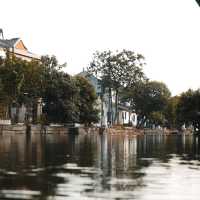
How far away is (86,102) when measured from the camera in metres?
109

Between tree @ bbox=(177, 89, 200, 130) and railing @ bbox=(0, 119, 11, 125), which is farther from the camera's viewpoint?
tree @ bbox=(177, 89, 200, 130)

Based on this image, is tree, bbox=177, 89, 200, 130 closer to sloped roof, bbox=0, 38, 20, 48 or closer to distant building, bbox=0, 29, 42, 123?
distant building, bbox=0, 29, 42, 123

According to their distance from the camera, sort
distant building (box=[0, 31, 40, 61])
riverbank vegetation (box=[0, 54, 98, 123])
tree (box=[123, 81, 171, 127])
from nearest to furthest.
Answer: riverbank vegetation (box=[0, 54, 98, 123]) → distant building (box=[0, 31, 40, 61]) → tree (box=[123, 81, 171, 127])

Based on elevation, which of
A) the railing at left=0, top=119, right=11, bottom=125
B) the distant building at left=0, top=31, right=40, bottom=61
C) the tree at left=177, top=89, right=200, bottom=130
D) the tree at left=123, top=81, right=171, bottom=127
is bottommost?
the railing at left=0, top=119, right=11, bottom=125

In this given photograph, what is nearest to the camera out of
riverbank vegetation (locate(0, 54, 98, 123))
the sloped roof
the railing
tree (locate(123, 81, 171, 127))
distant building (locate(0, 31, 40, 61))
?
riverbank vegetation (locate(0, 54, 98, 123))

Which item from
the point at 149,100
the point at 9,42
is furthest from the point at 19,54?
the point at 149,100

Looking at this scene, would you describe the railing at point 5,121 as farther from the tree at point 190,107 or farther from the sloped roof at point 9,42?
the tree at point 190,107

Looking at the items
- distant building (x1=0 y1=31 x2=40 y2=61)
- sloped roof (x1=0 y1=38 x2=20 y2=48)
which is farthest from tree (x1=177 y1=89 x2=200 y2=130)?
sloped roof (x1=0 y1=38 x2=20 y2=48)

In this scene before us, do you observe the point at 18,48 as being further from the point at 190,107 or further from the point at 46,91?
the point at 190,107

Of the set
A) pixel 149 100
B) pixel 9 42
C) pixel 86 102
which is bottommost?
pixel 86 102

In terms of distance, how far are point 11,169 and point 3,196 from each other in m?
7.52

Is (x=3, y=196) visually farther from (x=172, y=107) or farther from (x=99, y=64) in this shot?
(x=172, y=107)

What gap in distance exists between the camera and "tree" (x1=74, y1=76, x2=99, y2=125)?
10744 centimetres

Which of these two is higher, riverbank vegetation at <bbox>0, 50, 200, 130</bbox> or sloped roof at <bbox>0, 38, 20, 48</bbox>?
sloped roof at <bbox>0, 38, 20, 48</bbox>
